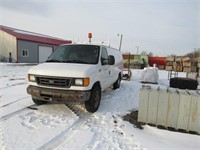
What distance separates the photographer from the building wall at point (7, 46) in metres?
23.0

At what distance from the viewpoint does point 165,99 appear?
4.26 meters

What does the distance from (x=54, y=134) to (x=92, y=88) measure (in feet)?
5.66

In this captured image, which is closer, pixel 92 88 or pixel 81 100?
pixel 81 100

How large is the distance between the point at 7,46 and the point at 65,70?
75.5 feet

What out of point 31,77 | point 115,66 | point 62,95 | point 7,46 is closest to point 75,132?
point 62,95

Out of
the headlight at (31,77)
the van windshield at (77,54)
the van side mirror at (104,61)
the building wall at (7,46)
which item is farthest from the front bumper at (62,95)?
the building wall at (7,46)

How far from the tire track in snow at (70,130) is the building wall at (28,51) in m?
20.7

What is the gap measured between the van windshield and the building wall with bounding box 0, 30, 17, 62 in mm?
19598

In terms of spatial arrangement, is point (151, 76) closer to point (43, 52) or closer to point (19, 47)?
point (19, 47)

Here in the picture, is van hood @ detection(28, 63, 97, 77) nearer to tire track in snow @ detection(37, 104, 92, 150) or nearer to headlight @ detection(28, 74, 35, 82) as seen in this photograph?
headlight @ detection(28, 74, 35, 82)

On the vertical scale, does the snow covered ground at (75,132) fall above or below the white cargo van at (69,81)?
below

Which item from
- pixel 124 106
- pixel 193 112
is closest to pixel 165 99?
pixel 193 112

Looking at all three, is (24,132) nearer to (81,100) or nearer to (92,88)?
(81,100)

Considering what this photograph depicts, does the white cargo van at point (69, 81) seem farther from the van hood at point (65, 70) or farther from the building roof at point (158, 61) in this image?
the building roof at point (158, 61)
